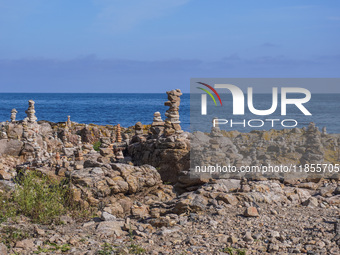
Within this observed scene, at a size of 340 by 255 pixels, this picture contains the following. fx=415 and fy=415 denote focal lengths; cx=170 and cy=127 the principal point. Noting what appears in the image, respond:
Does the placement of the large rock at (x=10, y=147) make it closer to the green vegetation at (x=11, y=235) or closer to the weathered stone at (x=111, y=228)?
the green vegetation at (x=11, y=235)

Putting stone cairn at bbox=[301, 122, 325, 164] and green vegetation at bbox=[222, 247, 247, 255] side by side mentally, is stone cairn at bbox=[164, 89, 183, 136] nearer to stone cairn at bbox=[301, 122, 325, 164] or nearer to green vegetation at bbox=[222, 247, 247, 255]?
stone cairn at bbox=[301, 122, 325, 164]

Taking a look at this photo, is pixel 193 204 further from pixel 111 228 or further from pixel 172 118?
pixel 172 118

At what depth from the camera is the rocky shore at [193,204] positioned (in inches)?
339

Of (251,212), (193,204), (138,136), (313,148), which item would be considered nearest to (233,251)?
(251,212)

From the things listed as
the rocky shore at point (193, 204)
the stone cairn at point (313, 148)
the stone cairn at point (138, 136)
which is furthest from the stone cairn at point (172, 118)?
the stone cairn at point (313, 148)

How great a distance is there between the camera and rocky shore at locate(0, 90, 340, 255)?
Answer: 8.61 meters

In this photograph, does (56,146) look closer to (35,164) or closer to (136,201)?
(35,164)

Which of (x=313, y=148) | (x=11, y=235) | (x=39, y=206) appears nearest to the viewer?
(x=11, y=235)

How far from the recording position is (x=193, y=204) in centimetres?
1080

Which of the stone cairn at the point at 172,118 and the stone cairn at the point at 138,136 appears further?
the stone cairn at the point at 138,136

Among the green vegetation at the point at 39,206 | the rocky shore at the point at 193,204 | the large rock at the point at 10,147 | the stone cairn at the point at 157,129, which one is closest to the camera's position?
the rocky shore at the point at 193,204

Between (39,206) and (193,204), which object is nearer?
(39,206)

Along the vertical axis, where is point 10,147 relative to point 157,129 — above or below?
below

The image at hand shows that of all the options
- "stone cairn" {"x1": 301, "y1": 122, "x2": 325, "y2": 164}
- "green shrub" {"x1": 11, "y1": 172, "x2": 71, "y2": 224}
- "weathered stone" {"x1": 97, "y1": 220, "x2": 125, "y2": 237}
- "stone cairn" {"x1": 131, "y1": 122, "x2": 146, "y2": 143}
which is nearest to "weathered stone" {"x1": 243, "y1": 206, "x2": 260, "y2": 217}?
"weathered stone" {"x1": 97, "y1": 220, "x2": 125, "y2": 237}
